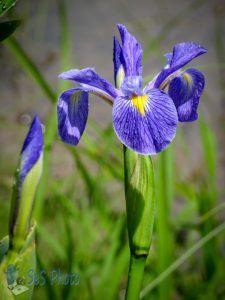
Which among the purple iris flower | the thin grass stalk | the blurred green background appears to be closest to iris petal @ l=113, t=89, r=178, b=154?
the purple iris flower

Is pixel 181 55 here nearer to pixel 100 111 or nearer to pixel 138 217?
pixel 138 217

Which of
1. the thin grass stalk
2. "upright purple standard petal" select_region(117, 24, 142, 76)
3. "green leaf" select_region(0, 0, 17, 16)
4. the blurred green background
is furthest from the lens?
the blurred green background

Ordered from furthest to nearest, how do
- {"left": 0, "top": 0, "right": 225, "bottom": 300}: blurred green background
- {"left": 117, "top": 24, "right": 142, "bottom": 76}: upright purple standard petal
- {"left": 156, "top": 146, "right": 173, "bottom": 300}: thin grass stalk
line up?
{"left": 0, "top": 0, "right": 225, "bottom": 300}: blurred green background, {"left": 156, "top": 146, "right": 173, "bottom": 300}: thin grass stalk, {"left": 117, "top": 24, "right": 142, "bottom": 76}: upright purple standard petal

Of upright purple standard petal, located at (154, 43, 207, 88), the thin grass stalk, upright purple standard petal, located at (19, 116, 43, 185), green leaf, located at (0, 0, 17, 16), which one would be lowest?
the thin grass stalk

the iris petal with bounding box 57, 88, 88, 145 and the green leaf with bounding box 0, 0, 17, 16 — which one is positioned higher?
the green leaf with bounding box 0, 0, 17, 16

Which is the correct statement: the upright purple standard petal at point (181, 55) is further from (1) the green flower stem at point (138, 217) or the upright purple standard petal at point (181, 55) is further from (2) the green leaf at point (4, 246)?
(2) the green leaf at point (4, 246)

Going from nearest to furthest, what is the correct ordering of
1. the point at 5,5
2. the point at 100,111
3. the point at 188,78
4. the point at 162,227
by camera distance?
the point at 5,5, the point at 188,78, the point at 162,227, the point at 100,111

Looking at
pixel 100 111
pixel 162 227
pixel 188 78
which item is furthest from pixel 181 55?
pixel 100 111

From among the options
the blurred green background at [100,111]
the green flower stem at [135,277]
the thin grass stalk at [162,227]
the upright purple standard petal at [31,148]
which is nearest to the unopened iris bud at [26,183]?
the upright purple standard petal at [31,148]

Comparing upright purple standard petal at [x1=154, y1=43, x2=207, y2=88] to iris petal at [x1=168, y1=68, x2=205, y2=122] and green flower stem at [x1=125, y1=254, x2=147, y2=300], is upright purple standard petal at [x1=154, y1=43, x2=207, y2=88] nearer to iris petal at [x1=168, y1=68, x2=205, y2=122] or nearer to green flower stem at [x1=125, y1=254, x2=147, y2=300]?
iris petal at [x1=168, y1=68, x2=205, y2=122]
